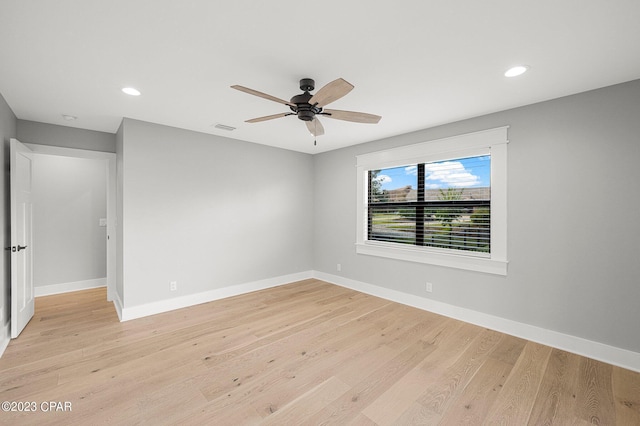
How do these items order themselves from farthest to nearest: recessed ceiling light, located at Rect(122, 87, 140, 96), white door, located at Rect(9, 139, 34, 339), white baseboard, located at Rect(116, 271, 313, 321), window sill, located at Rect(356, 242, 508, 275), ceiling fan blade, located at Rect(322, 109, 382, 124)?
white baseboard, located at Rect(116, 271, 313, 321) → window sill, located at Rect(356, 242, 508, 275) → white door, located at Rect(9, 139, 34, 339) → recessed ceiling light, located at Rect(122, 87, 140, 96) → ceiling fan blade, located at Rect(322, 109, 382, 124)

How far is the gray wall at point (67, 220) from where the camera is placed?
433 cm

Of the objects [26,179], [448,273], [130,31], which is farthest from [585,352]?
[26,179]

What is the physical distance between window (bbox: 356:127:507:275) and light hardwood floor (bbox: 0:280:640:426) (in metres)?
0.92

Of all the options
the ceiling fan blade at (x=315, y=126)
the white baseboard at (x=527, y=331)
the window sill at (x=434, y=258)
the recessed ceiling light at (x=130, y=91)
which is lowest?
the white baseboard at (x=527, y=331)

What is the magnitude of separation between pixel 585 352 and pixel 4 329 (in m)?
5.57

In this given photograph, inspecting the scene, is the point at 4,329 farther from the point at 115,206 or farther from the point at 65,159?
the point at 65,159

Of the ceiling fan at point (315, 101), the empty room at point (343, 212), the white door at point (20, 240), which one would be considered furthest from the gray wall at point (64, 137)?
the ceiling fan at point (315, 101)

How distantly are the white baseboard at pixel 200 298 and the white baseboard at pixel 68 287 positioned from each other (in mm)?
1892

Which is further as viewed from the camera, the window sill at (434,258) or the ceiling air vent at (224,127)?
the ceiling air vent at (224,127)

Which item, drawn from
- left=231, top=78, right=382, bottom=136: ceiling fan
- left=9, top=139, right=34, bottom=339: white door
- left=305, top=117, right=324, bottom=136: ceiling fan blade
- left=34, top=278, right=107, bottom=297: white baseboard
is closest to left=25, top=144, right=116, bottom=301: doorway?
left=34, top=278, right=107, bottom=297: white baseboard

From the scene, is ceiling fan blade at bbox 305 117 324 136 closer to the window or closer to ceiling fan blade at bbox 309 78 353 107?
ceiling fan blade at bbox 309 78 353 107

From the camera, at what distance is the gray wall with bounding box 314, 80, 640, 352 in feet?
7.97

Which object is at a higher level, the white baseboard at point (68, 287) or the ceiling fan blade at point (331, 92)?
the ceiling fan blade at point (331, 92)

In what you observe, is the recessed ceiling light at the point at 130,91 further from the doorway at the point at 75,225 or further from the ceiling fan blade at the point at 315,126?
the doorway at the point at 75,225
